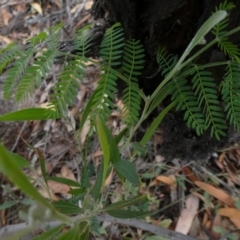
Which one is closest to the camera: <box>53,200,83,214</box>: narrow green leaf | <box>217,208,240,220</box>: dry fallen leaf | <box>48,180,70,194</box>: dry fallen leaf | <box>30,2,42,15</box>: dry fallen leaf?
<box>53,200,83,214</box>: narrow green leaf

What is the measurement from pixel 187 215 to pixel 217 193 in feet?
0.46

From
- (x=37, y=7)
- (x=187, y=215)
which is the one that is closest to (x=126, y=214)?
(x=187, y=215)

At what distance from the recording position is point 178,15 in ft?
2.97

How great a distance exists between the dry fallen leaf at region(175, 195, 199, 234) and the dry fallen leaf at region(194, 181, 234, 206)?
2.1 inches

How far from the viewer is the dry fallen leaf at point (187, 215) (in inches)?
56.1

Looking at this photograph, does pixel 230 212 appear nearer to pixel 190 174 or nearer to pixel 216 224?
pixel 216 224

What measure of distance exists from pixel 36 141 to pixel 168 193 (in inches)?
25.0

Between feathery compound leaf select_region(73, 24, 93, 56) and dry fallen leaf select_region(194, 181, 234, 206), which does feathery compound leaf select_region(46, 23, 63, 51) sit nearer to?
feathery compound leaf select_region(73, 24, 93, 56)

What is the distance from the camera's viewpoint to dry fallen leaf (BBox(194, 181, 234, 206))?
1.42m

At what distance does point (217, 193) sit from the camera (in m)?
1.44

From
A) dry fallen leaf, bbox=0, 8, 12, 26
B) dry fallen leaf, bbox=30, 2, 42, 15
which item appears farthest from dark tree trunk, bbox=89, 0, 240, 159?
dry fallen leaf, bbox=0, 8, 12, 26

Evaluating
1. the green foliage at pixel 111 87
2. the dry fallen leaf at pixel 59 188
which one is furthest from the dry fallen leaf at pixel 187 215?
the green foliage at pixel 111 87

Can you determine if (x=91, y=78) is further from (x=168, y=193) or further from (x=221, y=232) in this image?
(x=221, y=232)

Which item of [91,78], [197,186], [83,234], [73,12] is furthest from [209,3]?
[73,12]
